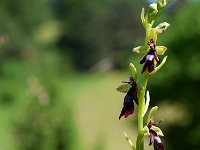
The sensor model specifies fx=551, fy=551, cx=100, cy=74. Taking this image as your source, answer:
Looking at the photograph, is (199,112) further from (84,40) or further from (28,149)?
(84,40)

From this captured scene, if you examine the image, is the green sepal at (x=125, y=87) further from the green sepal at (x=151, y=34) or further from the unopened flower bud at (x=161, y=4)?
the unopened flower bud at (x=161, y=4)

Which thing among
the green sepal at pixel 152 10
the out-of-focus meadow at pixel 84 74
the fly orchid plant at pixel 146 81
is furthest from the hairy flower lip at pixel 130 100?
the out-of-focus meadow at pixel 84 74

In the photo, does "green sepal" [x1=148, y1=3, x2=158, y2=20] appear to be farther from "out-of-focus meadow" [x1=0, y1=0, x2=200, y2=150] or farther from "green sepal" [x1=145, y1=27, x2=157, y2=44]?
"out-of-focus meadow" [x1=0, y1=0, x2=200, y2=150]

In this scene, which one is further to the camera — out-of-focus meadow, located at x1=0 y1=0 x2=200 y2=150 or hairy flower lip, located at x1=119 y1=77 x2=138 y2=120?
out-of-focus meadow, located at x1=0 y1=0 x2=200 y2=150

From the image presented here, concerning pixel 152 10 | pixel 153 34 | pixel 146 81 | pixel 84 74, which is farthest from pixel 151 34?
pixel 84 74

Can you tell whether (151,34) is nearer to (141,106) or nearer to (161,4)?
(161,4)

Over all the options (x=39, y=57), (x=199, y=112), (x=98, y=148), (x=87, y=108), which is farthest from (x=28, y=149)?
(x=39, y=57)

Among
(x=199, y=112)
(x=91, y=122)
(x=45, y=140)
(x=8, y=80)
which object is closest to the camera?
(x=45, y=140)

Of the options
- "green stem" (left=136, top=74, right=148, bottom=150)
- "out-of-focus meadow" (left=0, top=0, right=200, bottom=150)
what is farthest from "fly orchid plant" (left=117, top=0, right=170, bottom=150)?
"out-of-focus meadow" (left=0, top=0, right=200, bottom=150)
